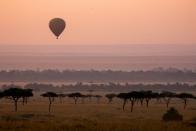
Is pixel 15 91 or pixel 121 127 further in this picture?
pixel 15 91

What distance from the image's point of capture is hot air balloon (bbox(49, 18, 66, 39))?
79.7m

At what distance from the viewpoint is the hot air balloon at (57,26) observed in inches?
3137

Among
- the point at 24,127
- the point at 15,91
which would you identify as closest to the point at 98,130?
the point at 24,127

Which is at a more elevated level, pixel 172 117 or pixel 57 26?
pixel 57 26

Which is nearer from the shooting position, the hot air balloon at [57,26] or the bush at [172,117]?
the bush at [172,117]

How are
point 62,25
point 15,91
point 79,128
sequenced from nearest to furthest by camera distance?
1. point 79,128
2. point 15,91
3. point 62,25

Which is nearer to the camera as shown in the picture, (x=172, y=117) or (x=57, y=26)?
(x=172, y=117)

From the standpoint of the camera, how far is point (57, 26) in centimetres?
8125

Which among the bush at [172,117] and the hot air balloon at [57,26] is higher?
the hot air balloon at [57,26]

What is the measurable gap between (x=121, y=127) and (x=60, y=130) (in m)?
4.31

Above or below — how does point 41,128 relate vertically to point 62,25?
below

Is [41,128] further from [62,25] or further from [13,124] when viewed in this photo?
[62,25]

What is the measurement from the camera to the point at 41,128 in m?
38.9

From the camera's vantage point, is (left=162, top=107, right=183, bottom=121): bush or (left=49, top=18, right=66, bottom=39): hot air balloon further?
(left=49, top=18, right=66, bottom=39): hot air balloon
